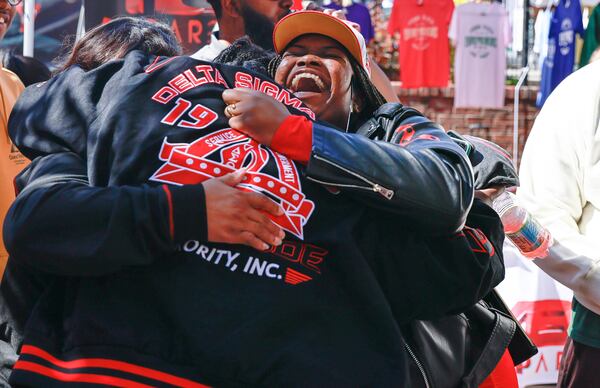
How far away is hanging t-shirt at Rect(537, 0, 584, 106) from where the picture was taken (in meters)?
10.1

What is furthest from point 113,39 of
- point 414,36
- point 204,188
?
point 414,36

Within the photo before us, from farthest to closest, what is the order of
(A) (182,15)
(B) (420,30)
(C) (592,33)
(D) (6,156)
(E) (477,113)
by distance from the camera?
(E) (477,113), (B) (420,30), (C) (592,33), (A) (182,15), (D) (6,156)

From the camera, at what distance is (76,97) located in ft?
5.85

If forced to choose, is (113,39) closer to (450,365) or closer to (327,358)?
(327,358)

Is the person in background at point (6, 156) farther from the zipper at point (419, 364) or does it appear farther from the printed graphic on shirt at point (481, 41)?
the printed graphic on shirt at point (481, 41)

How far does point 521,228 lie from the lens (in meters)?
2.63

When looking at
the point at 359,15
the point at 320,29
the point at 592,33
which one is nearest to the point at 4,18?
the point at 320,29

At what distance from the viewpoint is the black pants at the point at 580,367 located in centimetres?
317

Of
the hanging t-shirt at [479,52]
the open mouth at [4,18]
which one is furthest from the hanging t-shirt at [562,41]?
the open mouth at [4,18]

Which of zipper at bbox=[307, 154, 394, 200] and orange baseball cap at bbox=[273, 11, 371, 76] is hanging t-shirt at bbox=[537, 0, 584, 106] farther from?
zipper at bbox=[307, 154, 394, 200]

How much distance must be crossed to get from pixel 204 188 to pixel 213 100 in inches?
8.4

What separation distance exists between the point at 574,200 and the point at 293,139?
6.14 ft

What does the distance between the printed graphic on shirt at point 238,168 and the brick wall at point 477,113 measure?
9671 mm

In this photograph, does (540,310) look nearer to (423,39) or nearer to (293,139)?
(293,139)
